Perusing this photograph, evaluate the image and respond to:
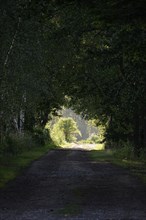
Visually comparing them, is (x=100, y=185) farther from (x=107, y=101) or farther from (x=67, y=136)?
(x=67, y=136)

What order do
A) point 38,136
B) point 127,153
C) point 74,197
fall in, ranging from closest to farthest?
point 74,197, point 127,153, point 38,136

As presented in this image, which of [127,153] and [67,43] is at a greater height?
[67,43]

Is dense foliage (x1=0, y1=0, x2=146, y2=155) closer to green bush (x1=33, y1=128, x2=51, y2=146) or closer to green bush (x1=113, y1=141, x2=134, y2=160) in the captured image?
green bush (x1=113, y1=141, x2=134, y2=160)

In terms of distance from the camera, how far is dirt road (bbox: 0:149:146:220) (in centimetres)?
1365

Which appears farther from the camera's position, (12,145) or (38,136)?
(38,136)

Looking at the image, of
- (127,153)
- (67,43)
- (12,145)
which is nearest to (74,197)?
(67,43)

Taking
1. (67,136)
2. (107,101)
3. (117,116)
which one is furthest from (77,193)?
(67,136)

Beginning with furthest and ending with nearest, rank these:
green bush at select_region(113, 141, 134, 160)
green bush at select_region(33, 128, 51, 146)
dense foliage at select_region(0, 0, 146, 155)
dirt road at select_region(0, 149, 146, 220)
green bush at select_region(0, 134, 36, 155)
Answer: green bush at select_region(33, 128, 51, 146)
green bush at select_region(113, 141, 134, 160)
green bush at select_region(0, 134, 36, 155)
dense foliage at select_region(0, 0, 146, 155)
dirt road at select_region(0, 149, 146, 220)

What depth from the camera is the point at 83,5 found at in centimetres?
1570

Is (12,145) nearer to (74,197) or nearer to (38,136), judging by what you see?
(38,136)

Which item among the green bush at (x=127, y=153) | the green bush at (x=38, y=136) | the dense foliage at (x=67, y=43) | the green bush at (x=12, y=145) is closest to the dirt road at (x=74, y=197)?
the dense foliage at (x=67, y=43)

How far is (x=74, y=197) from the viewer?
→ 17094mm

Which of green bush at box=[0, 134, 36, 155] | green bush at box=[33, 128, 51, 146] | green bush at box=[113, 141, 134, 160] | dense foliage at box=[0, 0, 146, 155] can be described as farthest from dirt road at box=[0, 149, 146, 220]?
green bush at box=[33, 128, 51, 146]

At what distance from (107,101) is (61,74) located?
17.4ft
